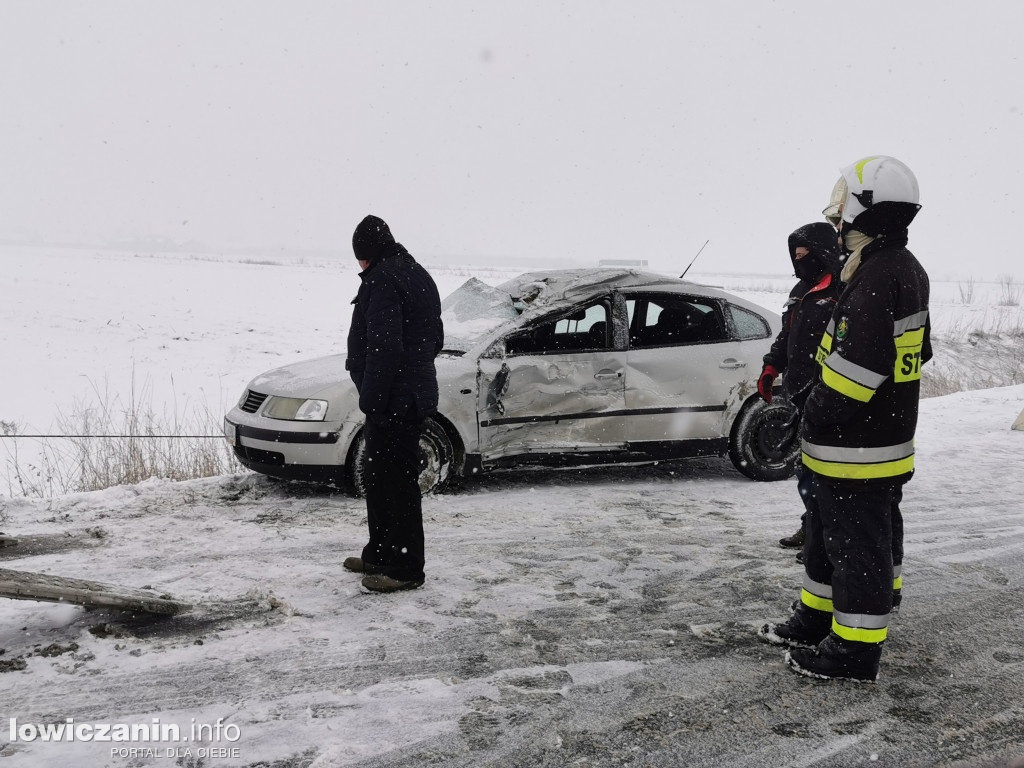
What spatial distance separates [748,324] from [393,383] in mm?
3862

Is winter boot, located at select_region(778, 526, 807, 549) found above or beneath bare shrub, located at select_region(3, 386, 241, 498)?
above

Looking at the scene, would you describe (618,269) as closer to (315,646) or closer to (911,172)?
(911,172)

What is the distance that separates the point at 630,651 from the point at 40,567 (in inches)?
130

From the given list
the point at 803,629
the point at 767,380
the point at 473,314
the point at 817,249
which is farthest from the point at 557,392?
the point at 803,629

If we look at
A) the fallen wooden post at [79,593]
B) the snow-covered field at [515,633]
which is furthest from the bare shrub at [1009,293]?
the fallen wooden post at [79,593]

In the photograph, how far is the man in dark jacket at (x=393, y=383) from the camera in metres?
3.96

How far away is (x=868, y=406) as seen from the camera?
3072mm

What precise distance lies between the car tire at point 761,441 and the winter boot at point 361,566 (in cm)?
357

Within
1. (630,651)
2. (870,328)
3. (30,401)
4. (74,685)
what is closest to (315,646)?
(74,685)

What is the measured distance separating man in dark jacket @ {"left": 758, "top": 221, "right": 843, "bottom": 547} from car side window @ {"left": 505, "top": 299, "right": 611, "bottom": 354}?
1.76m

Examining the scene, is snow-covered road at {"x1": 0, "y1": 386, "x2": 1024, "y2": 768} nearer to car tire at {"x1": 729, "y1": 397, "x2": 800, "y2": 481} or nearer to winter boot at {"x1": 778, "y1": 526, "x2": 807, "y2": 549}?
winter boot at {"x1": 778, "y1": 526, "x2": 807, "y2": 549}

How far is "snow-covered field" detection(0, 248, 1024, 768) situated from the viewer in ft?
9.05

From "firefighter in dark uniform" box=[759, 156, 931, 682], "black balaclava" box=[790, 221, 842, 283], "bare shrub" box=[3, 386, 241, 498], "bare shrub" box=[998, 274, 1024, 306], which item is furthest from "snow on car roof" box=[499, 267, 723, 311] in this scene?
"bare shrub" box=[998, 274, 1024, 306]

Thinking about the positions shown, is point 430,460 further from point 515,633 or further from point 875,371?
point 875,371
